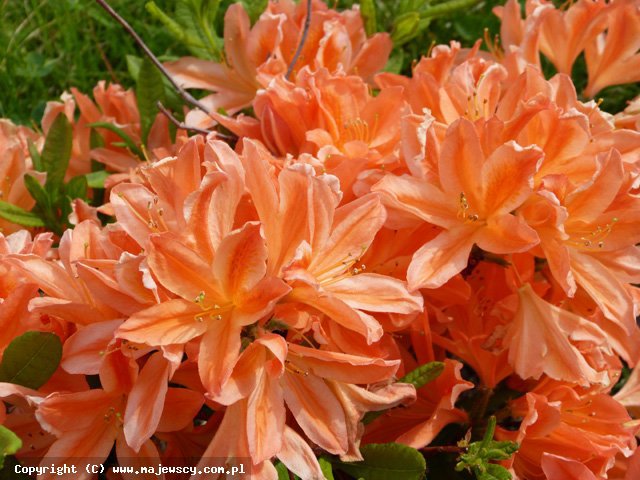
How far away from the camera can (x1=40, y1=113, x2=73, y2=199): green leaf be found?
1529 mm

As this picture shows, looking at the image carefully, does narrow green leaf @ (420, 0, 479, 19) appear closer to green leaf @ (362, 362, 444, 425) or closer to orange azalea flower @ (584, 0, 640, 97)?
orange azalea flower @ (584, 0, 640, 97)

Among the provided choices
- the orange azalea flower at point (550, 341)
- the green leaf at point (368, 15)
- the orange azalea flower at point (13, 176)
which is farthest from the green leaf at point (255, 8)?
the orange azalea flower at point (550, 341)

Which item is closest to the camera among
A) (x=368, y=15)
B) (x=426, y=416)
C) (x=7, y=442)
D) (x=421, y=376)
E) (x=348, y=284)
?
(x=7, y=442)

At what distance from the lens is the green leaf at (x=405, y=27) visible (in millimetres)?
1833

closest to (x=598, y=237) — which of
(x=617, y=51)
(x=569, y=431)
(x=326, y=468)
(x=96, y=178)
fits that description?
(x=569, y=431)

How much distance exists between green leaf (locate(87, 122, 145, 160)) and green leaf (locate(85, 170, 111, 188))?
0.24 feet

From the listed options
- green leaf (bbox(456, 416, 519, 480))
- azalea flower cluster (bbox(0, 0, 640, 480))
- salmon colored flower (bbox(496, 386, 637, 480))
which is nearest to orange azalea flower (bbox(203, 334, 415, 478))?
azalea flower cluster (bbox(0, 0, 640, 480))

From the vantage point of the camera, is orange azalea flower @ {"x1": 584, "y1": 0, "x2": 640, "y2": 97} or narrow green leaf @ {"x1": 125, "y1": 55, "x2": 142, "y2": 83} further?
narrow green leaf @ {"x1": 125, "y1": 55, "x2": 142, "y2": 83}

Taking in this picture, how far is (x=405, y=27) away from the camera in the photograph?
1845 mm

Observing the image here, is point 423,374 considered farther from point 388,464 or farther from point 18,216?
point 18,216

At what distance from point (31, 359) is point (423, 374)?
55 centimetres

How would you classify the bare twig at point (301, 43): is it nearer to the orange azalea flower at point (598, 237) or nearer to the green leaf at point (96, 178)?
the green leaf at point (96, 178)

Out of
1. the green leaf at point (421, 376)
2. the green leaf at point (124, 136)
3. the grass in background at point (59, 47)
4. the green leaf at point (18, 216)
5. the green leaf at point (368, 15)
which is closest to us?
the green leaf at point (421, 376)

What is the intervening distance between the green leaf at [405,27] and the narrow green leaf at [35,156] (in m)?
0.83
